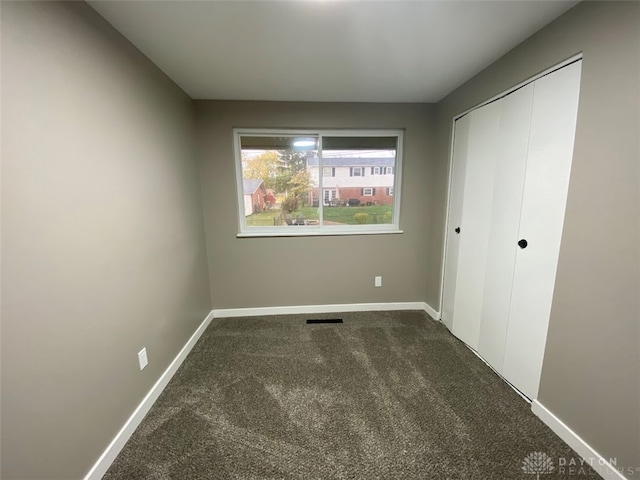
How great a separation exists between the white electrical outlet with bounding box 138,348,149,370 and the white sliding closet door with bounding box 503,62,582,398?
2.49 m

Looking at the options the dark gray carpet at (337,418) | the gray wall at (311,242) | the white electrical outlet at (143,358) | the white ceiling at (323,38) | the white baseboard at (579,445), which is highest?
the white ceiling at (323,38)

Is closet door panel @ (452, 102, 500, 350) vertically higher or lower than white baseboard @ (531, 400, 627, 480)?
higher

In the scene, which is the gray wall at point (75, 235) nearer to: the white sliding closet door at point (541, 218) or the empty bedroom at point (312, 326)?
the empty bedroom at point (312, 326)

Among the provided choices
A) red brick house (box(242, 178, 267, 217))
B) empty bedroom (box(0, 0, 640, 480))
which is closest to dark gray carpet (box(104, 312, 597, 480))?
empty bedroom (box(0, 0, 640, 480))

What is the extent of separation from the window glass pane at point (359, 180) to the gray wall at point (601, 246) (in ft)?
4.72

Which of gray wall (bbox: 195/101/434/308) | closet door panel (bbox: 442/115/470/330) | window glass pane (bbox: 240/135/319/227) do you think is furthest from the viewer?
window glass pane (bbox: 240/135/319/227)

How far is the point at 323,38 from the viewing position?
1.50 m

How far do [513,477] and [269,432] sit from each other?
125cm

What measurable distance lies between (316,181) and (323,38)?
136cm

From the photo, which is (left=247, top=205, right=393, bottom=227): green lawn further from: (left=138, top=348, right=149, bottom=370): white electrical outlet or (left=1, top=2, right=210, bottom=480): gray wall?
(left=138, top=348, right=149, bottom=370): white electrical outlet

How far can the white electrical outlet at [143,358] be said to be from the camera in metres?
1.58

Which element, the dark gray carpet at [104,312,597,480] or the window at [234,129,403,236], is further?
the window at [234,129,403,236]

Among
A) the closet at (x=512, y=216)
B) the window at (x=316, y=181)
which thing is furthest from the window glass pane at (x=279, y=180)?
the closet at (x=512, y=216)

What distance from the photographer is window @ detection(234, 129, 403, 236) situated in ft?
8.71
